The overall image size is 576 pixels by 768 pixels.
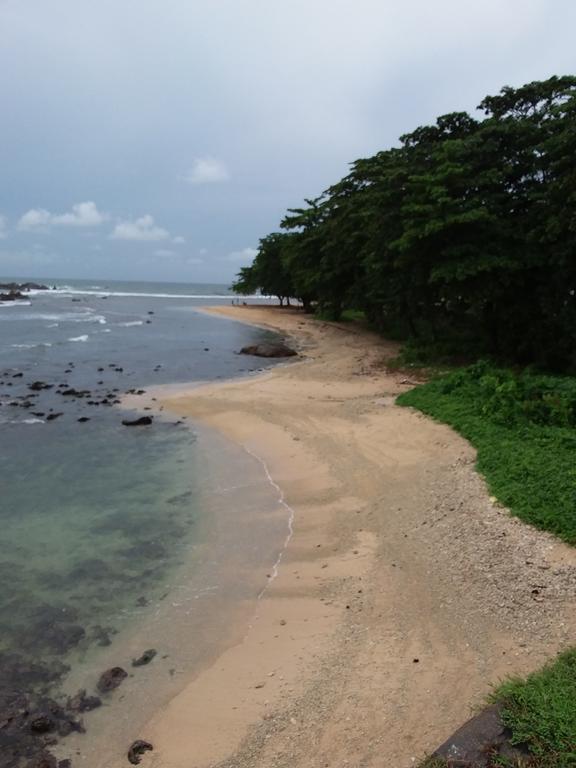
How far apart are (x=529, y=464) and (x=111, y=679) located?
7006 millimetres

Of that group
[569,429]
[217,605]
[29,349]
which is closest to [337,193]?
[29,349]

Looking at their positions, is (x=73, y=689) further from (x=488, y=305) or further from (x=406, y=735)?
(x=488, y=305)

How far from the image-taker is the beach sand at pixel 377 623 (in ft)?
15.9

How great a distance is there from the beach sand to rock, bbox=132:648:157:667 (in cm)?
70

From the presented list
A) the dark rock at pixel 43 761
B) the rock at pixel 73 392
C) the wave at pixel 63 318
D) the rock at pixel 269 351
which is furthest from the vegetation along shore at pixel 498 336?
the wave at pixel 63 318

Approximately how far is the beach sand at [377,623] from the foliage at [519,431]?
0.34 m

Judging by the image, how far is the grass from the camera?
4.08 meters

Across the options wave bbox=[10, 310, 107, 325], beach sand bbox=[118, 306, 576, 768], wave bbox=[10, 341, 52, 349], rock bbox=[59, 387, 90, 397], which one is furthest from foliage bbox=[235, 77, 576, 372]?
wave bbox=[10, 310, 107, 325]

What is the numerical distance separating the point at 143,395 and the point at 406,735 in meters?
17.1

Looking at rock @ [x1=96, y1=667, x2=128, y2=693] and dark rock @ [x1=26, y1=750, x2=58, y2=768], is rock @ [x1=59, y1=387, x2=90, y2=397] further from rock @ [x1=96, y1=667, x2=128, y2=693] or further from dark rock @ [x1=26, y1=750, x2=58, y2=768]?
dark rock @ [x1=26, y1=750, x2=58, y2=768]

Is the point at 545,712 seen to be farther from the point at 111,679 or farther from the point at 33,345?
the point at 33,345

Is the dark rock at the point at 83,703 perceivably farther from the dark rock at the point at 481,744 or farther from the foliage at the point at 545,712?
the foliage at the point at 545,712

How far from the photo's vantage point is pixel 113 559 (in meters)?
8.40

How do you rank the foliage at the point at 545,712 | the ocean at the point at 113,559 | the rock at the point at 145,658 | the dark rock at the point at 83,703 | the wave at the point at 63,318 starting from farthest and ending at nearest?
the wave at the point at 63,318
the rock at the point at 145,658
the ocean at the point at 113,559
the dark rock at the point at 83,703
the foliage at the point at 545,712
